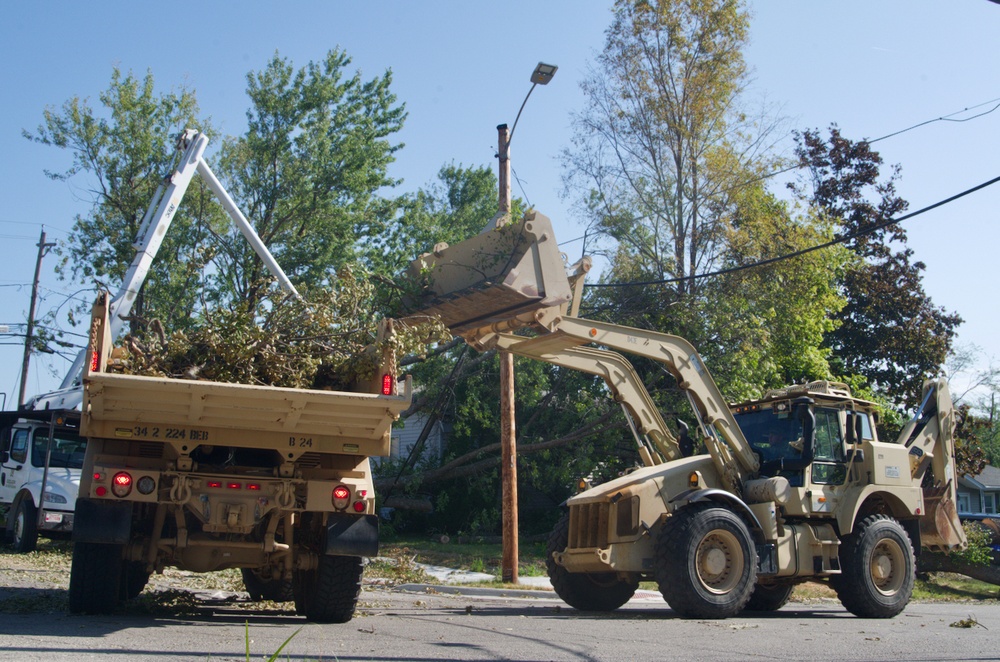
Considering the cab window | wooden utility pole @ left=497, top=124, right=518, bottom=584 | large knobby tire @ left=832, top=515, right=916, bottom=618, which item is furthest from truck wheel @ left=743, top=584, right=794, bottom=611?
the cab window

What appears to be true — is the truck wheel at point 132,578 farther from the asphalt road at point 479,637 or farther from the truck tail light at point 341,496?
the truck tail light at point 341,496

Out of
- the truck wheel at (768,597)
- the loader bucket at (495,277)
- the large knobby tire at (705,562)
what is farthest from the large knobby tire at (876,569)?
the loader bucket at (495,277)

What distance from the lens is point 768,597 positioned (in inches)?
472

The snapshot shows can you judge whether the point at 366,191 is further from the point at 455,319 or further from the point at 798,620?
the point at 798,620

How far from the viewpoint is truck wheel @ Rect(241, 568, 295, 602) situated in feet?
33.7

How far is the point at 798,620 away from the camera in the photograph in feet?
34.1

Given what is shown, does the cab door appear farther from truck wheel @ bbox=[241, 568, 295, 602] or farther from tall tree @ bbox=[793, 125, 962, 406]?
tall tree @ bbox=[793, 125, 962, 406]

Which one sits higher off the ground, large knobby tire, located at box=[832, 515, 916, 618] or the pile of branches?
the pile of branches

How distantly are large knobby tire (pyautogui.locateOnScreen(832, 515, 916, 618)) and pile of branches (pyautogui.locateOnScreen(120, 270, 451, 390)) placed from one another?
5.78m

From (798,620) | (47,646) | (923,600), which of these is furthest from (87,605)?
(923,600)

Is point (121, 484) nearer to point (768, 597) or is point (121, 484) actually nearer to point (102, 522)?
point (102, 522)

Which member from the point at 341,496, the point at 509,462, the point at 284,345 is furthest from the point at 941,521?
the point at 284,345

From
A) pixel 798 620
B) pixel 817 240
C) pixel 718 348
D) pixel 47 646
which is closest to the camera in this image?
pixel 47 646

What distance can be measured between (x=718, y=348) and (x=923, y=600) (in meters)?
6.10
